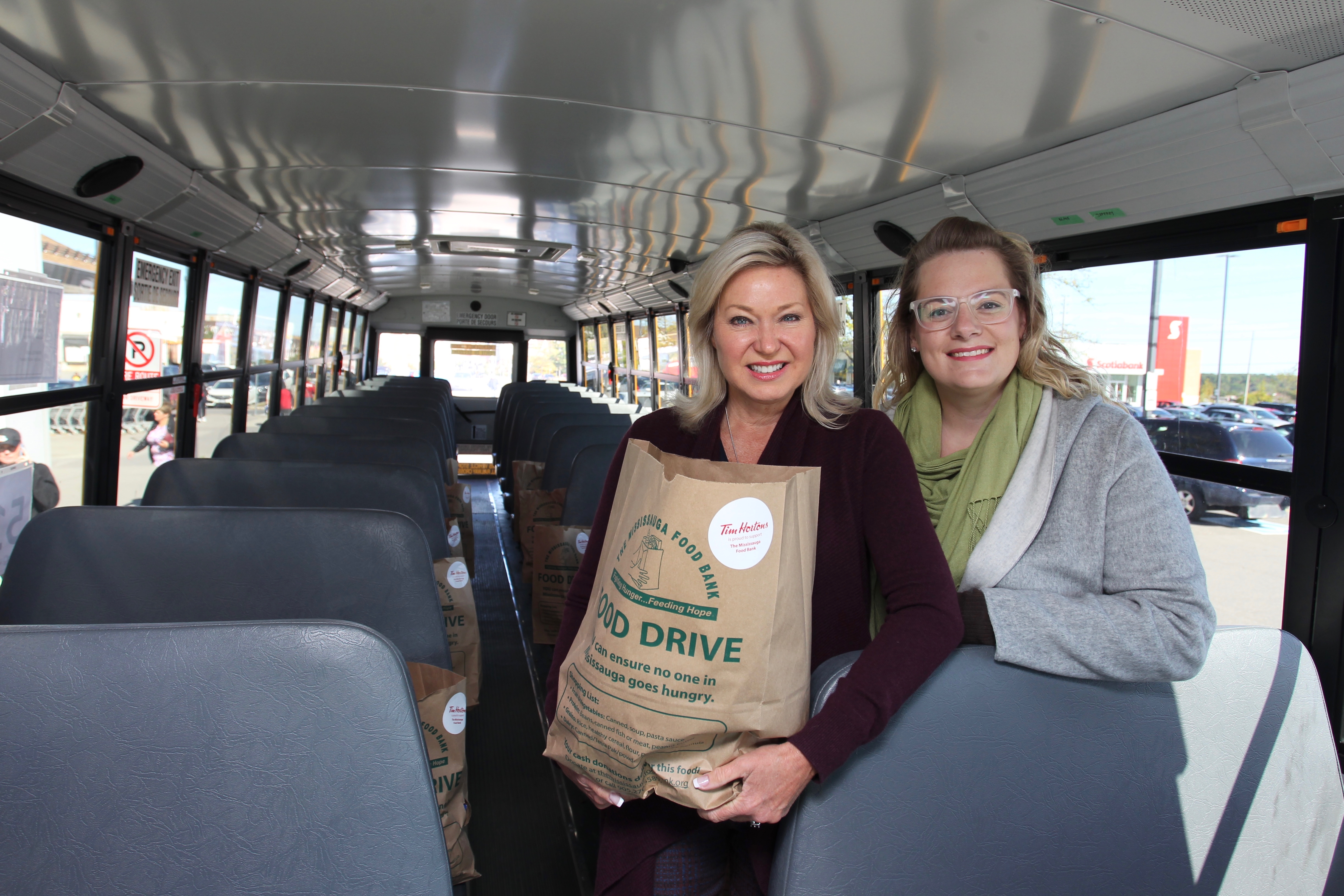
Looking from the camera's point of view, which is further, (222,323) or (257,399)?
(257,399)

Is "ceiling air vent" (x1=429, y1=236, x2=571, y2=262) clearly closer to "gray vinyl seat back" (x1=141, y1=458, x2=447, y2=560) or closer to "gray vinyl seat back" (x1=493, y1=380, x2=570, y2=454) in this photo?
"gray vinyl seat back" (x1=493, y1=380, x2=570, y2=454)

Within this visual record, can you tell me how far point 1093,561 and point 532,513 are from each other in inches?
152

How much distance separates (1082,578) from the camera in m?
1.29

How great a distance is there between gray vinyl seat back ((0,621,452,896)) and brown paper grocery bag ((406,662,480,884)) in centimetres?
85

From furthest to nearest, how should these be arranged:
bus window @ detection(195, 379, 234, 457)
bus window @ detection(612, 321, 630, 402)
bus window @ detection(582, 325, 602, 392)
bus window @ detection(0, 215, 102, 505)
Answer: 1. bus window @ detection(582, 325, 602, 392)
2. bus window @ detection(612, 321, 630, 402)
3. bus window @ detection(195, 379, 234, 457)
4. bus window @ detection(0, 215, 102, 505)

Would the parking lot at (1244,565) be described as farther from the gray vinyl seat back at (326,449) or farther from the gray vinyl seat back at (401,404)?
the gray vinyl seat back at (401,404)

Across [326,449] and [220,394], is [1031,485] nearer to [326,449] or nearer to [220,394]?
[326,449]

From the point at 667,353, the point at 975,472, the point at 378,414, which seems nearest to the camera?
the point at 975,472

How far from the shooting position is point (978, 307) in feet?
4.91

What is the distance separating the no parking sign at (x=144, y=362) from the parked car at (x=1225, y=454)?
4640mm

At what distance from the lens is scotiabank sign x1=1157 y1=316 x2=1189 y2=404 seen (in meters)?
2.82

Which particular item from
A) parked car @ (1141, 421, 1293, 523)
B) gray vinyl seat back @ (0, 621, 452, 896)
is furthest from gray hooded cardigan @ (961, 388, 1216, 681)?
parked car @ (1141, 421, 1293, 523)

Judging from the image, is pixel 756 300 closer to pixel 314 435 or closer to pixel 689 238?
pixel 314 435

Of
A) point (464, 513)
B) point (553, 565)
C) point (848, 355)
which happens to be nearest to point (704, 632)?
point (553, 565)
